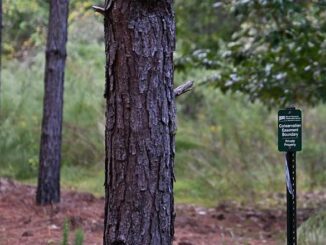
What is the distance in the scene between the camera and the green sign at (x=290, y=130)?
4336 mm

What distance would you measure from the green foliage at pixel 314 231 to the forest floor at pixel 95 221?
0.42 m

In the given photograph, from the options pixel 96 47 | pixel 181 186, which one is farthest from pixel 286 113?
pixel 96 47

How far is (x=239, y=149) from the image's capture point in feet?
40.5

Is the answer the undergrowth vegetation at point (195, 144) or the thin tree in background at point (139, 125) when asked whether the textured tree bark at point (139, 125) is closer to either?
the thin tree in background at point (139, 125)

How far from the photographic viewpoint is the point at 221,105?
14000mm

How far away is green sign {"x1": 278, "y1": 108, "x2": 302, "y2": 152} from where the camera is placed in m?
4.34

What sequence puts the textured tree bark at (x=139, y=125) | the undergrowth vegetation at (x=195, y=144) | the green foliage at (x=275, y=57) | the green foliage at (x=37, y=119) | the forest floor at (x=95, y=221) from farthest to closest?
the green foliage at (x=37, y=119)
the undergrowth vegetation at (x=195, y=144)
the green foliage at (x=275, y=57)
the forest floor at (x=95, y=221)
the textured tree bark at (x=139, y=125)

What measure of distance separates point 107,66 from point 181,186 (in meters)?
7.74

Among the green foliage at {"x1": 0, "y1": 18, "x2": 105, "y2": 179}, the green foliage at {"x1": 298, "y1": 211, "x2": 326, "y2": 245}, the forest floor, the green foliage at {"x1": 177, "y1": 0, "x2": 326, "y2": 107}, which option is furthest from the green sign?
the green foliage at {"x1": 0, "y1": 18, "x2": 105, "y2": 179}

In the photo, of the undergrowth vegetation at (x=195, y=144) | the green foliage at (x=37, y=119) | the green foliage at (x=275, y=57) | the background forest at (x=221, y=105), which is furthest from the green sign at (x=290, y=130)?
the green foliage at (x=37, y=119)

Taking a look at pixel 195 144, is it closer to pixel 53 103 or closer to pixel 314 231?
pixel 53 103

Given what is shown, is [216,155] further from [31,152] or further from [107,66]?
[107,66]

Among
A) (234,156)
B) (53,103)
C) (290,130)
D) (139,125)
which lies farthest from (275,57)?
(139,125)

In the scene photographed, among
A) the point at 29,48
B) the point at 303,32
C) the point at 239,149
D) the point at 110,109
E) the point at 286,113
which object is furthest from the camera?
the point at 29,48
